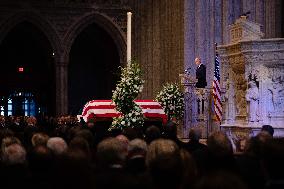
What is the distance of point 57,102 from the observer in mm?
29000

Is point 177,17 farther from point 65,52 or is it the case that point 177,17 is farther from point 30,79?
point 30,79

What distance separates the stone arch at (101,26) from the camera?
28.9 metres

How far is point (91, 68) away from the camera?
33.0 meters

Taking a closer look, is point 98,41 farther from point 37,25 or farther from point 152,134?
point 152,134

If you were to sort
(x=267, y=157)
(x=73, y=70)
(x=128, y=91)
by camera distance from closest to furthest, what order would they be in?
(x=267, y=157) → (x=128, y=91) → (x=73, y=70)

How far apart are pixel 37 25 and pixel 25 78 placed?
5512mm

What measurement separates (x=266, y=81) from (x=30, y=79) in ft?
78.1

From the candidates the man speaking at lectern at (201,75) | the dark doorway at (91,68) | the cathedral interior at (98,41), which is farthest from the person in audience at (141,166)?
the dark doorway at (91,68)

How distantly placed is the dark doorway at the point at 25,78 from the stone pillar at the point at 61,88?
397cm

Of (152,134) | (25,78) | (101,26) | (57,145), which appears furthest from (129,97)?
(25,78)

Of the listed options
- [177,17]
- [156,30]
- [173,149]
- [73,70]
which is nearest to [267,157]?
[173,149]

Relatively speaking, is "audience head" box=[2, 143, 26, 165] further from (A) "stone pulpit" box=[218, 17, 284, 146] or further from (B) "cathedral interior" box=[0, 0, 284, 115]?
(B) "cathedral interior" box=[0, 0, 284, 115]

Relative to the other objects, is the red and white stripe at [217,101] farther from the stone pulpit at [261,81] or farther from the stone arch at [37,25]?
the stone arch at [37,25]

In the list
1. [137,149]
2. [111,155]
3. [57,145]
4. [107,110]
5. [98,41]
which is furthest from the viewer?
[98,41]
